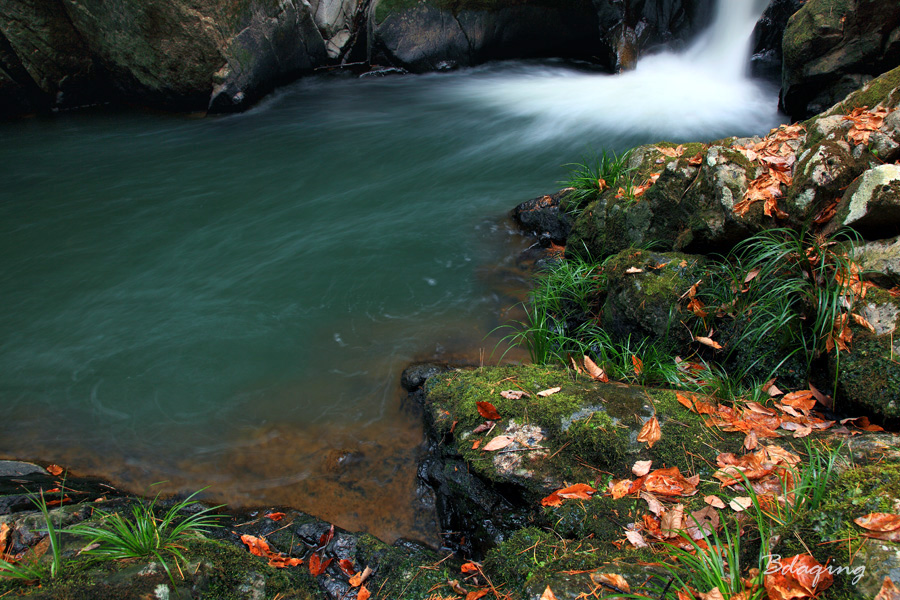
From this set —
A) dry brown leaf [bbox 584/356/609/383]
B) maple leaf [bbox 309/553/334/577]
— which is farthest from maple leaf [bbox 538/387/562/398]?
maple leaf [bbox 309/553/334/577]

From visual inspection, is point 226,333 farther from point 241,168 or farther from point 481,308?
point 241,168

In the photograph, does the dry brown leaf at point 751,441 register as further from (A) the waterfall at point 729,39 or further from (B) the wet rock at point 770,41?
(A) the waterfall at point 729,39

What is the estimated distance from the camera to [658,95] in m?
11.6

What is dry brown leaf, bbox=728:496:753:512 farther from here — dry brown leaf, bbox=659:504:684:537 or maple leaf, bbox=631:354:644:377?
maple leaf, bbox=631:354:644:377

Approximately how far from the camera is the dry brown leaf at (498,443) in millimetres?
3086

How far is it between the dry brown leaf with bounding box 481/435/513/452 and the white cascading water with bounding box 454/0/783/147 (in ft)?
24.3

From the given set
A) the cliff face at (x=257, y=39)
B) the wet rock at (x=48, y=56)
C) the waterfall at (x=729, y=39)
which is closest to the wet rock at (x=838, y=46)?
the waterfall at (x=729, y=39)

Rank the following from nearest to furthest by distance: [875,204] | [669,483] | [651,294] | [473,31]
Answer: [669,483] < [875,204] < [651,294] < [473,31]

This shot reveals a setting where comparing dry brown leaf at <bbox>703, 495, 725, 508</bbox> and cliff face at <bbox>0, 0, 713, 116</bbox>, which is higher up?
cliff face at <bbox>0, 0, 713, 116</bbox>

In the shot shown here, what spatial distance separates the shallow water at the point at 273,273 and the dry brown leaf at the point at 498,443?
78cm

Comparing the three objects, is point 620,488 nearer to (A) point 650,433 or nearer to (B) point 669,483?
(B) point 669,483

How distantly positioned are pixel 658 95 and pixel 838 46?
4.00 metres

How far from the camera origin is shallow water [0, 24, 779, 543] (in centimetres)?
421

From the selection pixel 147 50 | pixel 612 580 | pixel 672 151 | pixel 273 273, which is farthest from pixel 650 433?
pixel 147 50
